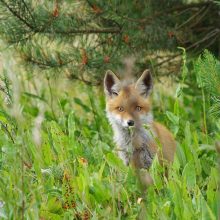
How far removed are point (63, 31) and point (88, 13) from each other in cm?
30

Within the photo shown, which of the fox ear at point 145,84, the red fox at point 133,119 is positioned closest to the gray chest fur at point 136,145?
the red fox at point 133,119

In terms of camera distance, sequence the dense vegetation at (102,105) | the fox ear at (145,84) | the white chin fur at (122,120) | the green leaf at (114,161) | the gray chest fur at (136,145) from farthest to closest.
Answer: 1. the fox ear at (145,84)
2. the white chin fur at (122,120)
3. the gray chest fur at (136,145)
4. the green leaf at (114,161)
5. the dense vegetation at (102,105)

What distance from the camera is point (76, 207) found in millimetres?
3947

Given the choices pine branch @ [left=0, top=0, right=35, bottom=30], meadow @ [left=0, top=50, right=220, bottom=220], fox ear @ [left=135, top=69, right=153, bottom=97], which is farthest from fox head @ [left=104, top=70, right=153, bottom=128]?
pine branch @ [left=0, top=0, right=35, bottom=30]

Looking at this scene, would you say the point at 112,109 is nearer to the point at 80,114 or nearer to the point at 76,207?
the point at 80,114

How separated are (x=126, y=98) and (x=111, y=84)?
0.21m

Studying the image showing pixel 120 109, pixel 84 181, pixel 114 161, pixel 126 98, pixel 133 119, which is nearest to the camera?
pixel 84 181

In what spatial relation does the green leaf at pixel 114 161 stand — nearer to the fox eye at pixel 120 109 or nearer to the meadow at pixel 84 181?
the meadow at pixel 84 181

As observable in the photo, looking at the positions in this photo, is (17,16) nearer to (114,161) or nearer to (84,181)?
(114,161)

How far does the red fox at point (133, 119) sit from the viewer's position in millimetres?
5751

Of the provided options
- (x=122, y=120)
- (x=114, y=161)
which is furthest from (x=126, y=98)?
(x=114, y=161)

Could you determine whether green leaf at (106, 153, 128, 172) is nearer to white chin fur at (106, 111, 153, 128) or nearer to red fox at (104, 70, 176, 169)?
red fox at (104, 70, 176, 169)

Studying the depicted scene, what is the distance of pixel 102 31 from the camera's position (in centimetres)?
638

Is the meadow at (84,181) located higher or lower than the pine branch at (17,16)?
lower
